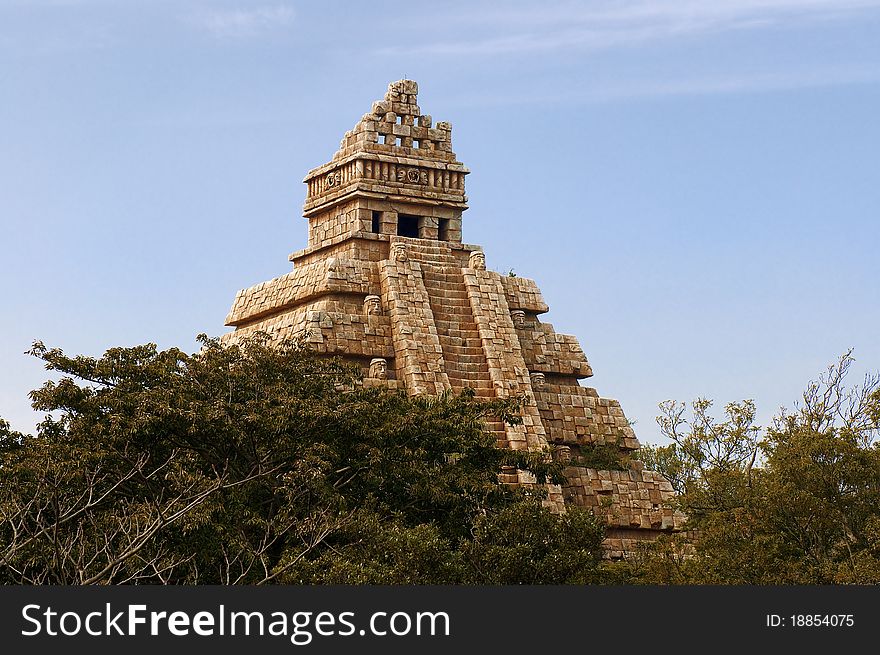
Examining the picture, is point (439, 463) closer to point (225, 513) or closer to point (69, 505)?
point (225, 513)

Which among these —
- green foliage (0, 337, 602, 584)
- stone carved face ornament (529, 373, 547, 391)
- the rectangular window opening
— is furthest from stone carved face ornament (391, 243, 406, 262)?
green foliage (0, 337, 602, 584)

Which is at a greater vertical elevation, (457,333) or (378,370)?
(457,333)

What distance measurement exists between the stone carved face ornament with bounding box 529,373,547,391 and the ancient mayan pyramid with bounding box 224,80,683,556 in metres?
0.05

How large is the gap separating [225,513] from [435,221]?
46.7ft

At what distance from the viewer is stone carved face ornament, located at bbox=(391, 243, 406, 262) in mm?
40406

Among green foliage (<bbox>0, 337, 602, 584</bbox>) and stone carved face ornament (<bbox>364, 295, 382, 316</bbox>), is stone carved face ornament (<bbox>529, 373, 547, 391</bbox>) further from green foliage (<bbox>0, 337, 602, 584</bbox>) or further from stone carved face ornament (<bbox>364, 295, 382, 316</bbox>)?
green foliage (<bbox>0, 337, 602, 584</bbox>)

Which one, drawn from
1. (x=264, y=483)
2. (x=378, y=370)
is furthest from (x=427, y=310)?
(x=264, y=483)

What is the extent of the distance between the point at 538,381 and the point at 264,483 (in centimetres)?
1115

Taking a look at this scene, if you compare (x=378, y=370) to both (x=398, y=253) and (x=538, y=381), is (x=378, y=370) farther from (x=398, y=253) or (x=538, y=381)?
(x=538, y=381)

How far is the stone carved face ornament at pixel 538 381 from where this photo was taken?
40219mm

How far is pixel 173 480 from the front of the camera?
1131 inches

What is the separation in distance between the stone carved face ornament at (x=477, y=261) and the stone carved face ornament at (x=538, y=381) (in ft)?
9.10

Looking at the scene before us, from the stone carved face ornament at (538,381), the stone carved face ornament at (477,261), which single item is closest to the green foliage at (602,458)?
the stone carved face ornament at (538,381)

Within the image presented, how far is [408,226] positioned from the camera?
141ft
